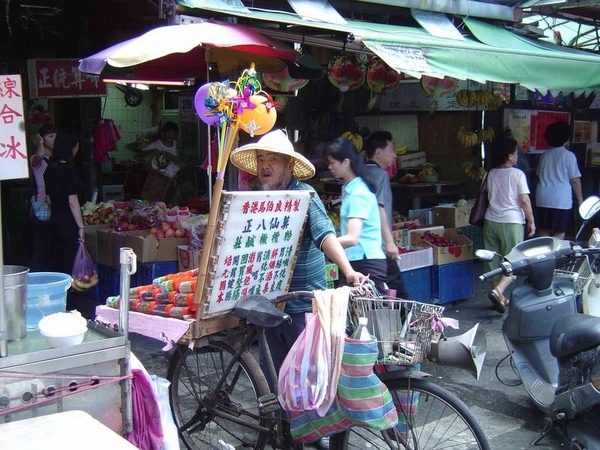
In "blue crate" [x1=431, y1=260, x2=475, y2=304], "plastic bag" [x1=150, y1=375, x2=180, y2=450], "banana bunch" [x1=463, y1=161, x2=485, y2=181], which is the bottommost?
"blue crate" [x1=431, y1=260, x2=475, y2=304]

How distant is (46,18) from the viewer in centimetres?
941

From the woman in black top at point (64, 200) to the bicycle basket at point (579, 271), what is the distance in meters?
4.61

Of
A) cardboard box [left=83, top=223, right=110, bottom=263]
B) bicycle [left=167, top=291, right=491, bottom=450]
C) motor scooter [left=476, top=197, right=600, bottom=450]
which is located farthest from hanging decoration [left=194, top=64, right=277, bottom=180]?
cardboard box [left=83, top=223, right=110, bottom=263]

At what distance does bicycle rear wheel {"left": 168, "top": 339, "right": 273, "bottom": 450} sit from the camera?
370cm

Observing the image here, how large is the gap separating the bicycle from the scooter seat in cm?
76

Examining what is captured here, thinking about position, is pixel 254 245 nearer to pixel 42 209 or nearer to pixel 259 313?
pixel 259 313

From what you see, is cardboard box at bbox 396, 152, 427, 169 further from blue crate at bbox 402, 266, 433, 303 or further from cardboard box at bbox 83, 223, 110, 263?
cardboard box at bbox 83, 223, 110, 263

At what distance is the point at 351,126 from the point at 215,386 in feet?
25.7

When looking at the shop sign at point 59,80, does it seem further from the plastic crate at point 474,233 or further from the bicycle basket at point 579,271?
the bicycle basket at point 579,271

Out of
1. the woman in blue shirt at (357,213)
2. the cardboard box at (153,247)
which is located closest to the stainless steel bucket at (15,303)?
the woman in blue shirt at (357,213)

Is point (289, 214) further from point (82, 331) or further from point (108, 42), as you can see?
point (108, 42)

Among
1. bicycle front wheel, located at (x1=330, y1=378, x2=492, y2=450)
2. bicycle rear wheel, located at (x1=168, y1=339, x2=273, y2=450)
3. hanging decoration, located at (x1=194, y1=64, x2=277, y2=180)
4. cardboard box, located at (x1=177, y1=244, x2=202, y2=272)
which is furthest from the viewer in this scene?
cardboard box, located at (x1=177, y1=244, x2=202, y2=272)

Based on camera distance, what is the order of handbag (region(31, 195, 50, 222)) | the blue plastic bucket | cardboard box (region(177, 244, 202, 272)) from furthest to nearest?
handbag (region(31, 195, 50, 222)), cardboard box (region(177, 244, 202, 272)), the blue plastic bucket

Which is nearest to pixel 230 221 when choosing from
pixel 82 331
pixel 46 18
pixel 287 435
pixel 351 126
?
pixel 82 331
